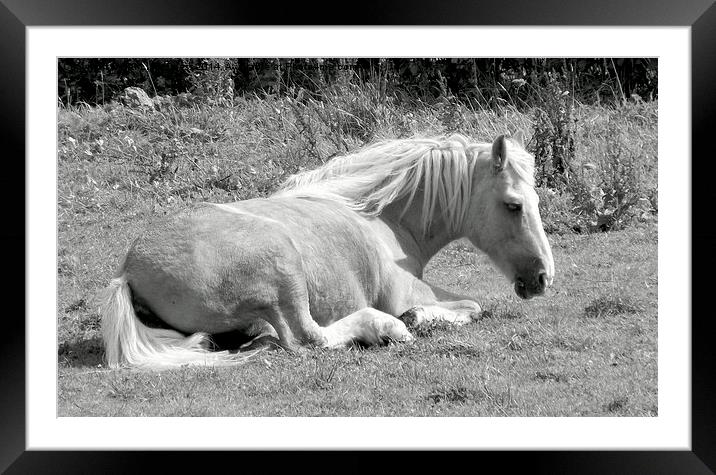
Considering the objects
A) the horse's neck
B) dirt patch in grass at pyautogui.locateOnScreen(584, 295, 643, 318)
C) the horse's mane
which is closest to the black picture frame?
dirt patch in grass at pyautogui.locateOnScreen(584, 295, 643, 318)

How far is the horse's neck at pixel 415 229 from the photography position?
8211 mm

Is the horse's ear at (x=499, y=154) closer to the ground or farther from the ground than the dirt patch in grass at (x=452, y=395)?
farther from the ground

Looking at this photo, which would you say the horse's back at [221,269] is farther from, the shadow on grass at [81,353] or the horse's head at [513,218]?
the horse's head at [513,218]

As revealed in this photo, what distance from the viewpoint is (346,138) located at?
11.9m

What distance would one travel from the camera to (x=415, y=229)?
27.1 feet

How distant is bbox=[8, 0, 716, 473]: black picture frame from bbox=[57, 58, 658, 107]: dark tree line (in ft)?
20.8

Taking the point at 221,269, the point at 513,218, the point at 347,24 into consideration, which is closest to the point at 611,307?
the point at 513,218

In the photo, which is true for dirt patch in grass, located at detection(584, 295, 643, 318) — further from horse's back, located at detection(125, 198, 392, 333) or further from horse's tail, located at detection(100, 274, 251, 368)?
horse's tail, located at detection(100, 274, 251, 368)

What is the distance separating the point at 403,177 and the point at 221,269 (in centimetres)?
217

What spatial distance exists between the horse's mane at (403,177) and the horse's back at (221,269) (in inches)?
43.2

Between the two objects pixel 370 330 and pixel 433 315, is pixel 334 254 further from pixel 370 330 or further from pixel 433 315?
pixel 433 315

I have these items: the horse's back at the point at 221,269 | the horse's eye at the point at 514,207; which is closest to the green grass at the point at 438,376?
the horse's back at the point at 221,269

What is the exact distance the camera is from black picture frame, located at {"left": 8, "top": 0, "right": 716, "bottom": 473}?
17.5 ft
